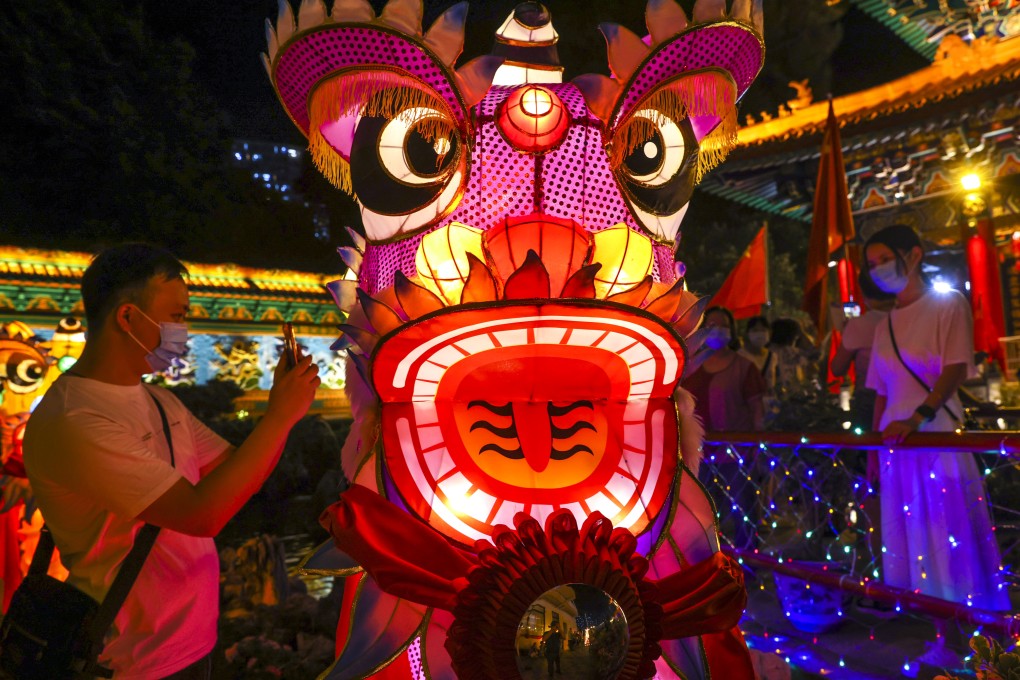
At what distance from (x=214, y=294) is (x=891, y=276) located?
9070mm

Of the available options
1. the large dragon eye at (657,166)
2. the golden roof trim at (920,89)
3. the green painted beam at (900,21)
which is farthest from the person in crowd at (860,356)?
the green painted beam at (900,21)

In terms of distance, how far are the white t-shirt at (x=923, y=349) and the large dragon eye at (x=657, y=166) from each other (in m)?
1.71

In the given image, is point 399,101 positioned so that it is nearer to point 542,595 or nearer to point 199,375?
point 542,595

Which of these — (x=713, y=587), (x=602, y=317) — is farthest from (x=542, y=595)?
(x=602, y=317)

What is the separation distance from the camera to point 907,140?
9062mm

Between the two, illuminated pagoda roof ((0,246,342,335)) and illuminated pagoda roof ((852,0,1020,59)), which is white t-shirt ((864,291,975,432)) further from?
illuminated pagoda roof ((0,246,342,335))

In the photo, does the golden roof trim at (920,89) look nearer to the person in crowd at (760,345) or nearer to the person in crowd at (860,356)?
the person in crowd at (760,345)

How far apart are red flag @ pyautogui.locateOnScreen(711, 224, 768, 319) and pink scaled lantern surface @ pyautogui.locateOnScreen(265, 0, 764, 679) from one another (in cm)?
621

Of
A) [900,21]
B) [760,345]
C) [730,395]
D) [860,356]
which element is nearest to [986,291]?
[900,21]

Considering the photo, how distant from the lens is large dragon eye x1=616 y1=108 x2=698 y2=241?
159 cm

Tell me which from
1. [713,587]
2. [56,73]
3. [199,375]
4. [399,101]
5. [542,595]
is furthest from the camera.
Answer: [199,375]

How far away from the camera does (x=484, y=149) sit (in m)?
1.54

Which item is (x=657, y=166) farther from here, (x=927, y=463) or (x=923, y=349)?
(x=927, y=463)

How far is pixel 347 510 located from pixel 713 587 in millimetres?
656
